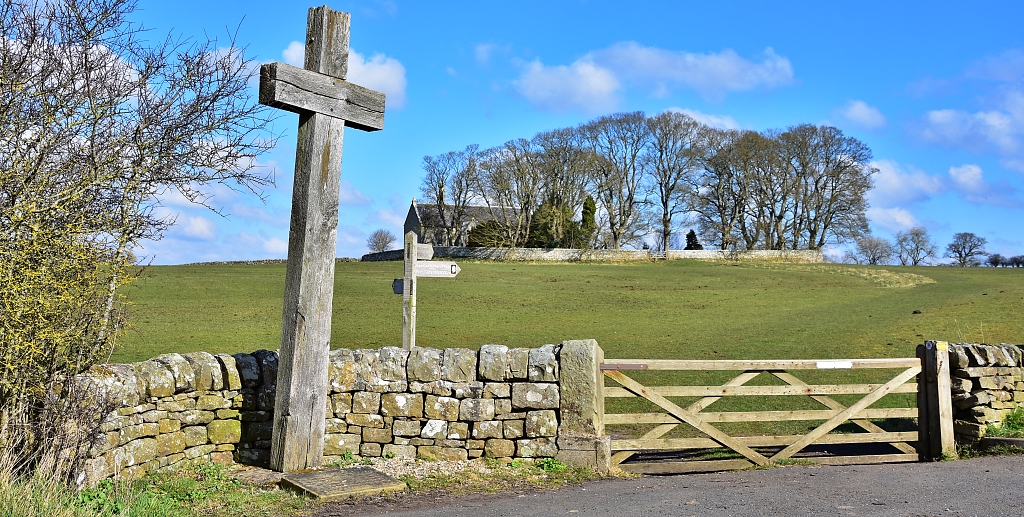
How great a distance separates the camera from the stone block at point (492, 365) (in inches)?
294

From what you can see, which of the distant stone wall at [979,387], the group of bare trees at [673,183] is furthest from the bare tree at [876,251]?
the distant stone wall at [979,387]

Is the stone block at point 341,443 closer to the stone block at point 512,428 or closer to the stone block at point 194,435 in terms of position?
the stone block at point 194,435

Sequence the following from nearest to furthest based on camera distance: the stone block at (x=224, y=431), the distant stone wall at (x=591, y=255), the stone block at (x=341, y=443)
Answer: the stone block at (x=224, y=431) < the stone block at (x=341, y=443) < the distant stone wall at (x=591, y=255)

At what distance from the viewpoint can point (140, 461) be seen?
6.41m

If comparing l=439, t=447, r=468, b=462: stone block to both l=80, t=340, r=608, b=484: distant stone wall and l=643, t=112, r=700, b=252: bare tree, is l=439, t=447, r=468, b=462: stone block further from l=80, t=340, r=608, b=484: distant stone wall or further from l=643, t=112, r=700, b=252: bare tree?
l=643, t=112, r=700, b=252: bare tree

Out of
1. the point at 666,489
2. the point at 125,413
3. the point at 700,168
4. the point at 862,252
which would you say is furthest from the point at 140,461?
the point at 862,252

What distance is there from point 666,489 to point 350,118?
459 cm

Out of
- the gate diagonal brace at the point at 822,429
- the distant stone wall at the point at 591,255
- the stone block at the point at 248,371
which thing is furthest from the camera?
the distant stone wall at the point at 591,255

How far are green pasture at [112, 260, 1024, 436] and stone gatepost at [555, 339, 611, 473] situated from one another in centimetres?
393

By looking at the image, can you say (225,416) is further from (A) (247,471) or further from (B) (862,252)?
(B) (862,252)

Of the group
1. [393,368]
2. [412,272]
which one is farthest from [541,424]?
[412,272]

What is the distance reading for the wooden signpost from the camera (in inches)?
430

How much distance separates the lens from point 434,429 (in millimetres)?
7430

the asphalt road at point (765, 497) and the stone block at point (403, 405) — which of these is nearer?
the asphalt road at point (765, 497)
